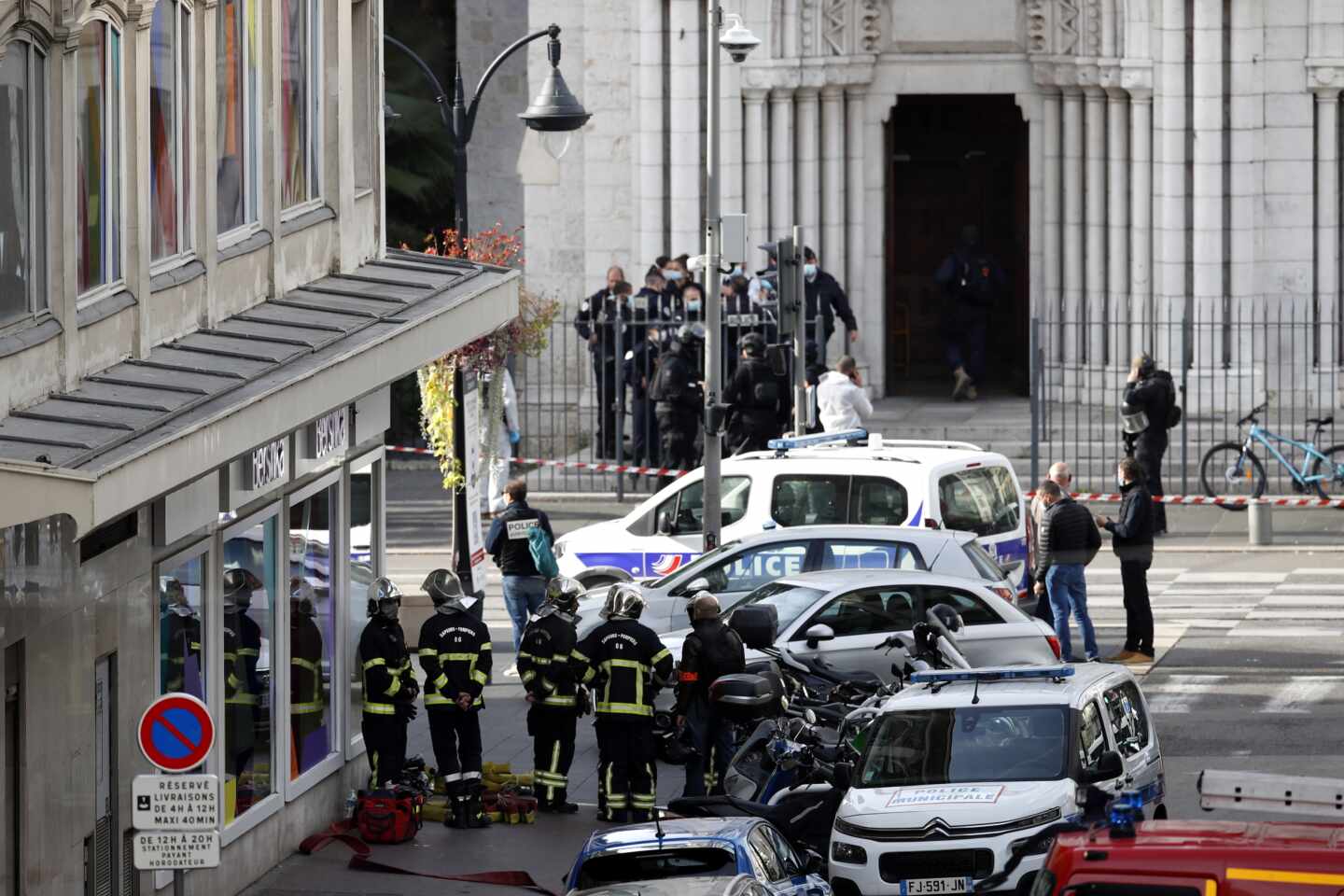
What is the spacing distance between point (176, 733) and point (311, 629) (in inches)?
212

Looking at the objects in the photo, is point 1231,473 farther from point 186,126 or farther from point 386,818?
point 186,126

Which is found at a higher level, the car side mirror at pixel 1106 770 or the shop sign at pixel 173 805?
the shop sign at pixel 173 805

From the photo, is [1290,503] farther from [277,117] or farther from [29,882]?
[29,882]

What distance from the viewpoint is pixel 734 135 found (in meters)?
34.2

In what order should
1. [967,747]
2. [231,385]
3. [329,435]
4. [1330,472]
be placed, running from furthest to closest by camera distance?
[1330,472], [329,435], [967,747], [231,385]

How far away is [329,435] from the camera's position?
59.5 ft

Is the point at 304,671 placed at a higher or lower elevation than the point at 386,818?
higher

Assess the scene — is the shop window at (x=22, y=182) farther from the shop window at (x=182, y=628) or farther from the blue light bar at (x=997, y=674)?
the blue light bar at (x=997, y=674)

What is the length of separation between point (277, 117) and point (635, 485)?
15.0 meters

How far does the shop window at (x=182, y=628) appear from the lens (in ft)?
51.5

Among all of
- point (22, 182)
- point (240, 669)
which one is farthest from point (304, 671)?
point (22, 182)

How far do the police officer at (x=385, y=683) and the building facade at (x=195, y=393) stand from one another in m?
0.42

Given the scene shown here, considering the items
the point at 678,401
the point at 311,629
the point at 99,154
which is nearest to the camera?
the point at 99,154

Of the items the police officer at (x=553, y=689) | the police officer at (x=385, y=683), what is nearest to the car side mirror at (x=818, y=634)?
the police officer at (x=553, y=689)
